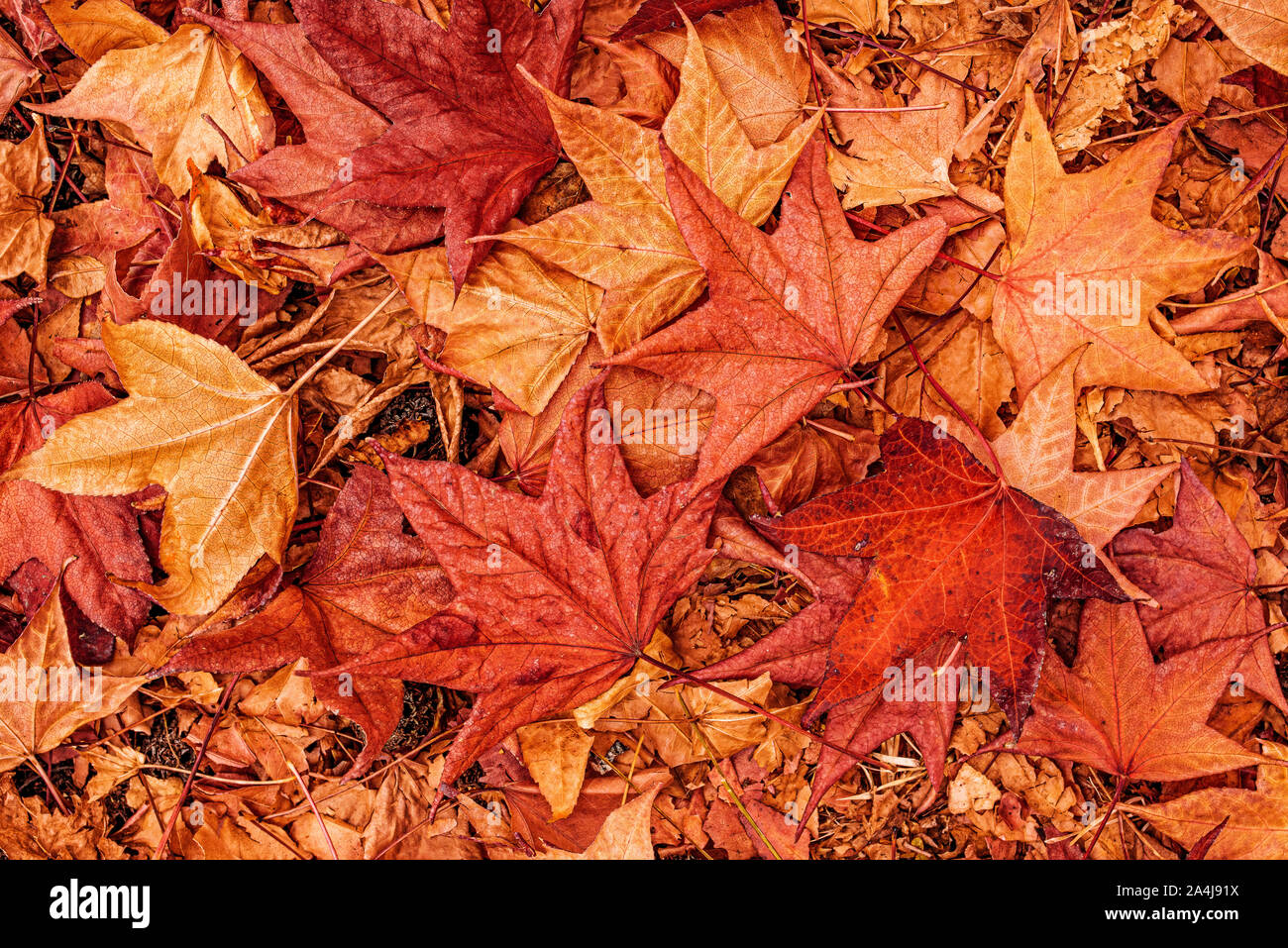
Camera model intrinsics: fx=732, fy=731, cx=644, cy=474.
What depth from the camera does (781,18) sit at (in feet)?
4.54

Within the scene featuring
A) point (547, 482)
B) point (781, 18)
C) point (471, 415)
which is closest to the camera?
point (547, 482)

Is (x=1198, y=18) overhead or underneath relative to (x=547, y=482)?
overhead

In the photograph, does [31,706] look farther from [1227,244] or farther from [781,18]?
[1227,244]

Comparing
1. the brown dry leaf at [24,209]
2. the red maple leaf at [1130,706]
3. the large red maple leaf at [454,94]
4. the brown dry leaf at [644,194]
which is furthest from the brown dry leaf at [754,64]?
the brown dry leaf at [24,209]

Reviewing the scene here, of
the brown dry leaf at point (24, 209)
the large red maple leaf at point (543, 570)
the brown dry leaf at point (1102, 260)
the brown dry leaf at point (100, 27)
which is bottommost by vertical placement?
the large red maple leaf at point (543, 570)

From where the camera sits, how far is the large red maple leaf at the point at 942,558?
1.23m

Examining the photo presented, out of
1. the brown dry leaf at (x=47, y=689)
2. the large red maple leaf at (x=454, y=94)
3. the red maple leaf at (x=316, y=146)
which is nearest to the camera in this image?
the large red maple leaf at (x=454, y=94)

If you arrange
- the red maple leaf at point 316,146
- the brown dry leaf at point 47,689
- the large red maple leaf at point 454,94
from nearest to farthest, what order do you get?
the large red maple leaf at point 454,94
the red maple leaf at point 316,146
the brown dry leaf at point 47,689

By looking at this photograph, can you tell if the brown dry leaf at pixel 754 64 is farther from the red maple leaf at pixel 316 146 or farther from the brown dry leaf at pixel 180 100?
the brown dry leaf at pixel 180 100

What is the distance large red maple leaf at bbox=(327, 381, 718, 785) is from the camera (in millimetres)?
1265

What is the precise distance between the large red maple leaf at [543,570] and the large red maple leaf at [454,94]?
38 cm

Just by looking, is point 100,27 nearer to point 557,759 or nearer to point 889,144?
point 889,144

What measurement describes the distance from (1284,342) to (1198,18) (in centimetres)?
65
